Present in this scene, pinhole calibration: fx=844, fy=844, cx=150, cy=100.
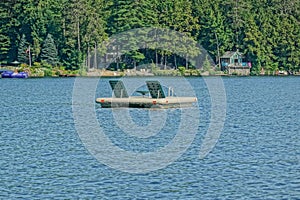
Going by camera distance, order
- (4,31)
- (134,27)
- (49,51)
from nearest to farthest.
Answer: (49,51), (134,27), (4,31)

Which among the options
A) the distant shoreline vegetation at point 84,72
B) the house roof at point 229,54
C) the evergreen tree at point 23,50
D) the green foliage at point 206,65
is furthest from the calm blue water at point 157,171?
the house roof at point 229,54

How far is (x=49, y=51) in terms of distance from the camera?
5630 inches

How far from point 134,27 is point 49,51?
14969 millimetres

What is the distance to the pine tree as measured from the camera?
142875 millimetres

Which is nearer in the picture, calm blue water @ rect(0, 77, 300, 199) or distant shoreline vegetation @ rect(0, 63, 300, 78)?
calm blue water @ rect(0, 77, 300, 199)

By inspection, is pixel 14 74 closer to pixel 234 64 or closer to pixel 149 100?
pixel 234 64

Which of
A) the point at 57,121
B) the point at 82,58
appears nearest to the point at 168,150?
the point at 57,121

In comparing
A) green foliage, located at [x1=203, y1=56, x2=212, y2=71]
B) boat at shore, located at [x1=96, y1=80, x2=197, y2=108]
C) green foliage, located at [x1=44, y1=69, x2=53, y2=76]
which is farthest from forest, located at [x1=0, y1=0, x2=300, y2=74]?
boat at shore, located at [x1=96, y1=80, x2=197, y2=108]

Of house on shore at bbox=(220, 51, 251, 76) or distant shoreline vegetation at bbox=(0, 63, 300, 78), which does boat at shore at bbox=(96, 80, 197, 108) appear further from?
house on shore at bbox=(220, 51, 251, 76)

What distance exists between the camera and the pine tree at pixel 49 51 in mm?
142875

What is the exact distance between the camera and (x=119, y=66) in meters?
148

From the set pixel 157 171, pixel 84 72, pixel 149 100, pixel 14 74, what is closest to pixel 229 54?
pixel 84 72

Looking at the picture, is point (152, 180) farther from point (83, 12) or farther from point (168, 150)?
point (83, 12)

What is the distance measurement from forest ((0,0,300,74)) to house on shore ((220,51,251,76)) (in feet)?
3.77
